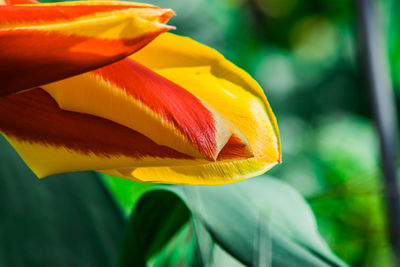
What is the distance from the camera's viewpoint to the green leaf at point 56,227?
0.20 m

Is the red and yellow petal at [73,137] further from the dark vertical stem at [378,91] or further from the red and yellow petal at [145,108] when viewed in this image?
the dark vertical stem at [378,91]

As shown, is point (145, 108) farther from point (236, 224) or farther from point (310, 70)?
point (310, 70)

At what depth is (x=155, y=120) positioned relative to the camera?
0.40 feet

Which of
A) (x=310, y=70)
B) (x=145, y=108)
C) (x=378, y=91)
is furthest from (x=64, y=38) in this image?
(x=310, y=70)

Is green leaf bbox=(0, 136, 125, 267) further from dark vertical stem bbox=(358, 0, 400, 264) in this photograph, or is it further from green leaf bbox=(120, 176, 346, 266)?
dark vertical stem bbox=(358, 0, 400, 264)

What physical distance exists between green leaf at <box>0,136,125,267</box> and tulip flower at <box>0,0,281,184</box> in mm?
71

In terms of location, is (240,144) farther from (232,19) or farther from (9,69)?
(232,19)

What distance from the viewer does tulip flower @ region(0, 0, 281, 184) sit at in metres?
0.12

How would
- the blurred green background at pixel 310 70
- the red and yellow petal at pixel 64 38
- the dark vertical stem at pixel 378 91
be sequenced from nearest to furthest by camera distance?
the red and yellow petal at pixel 64 38
the dark vertical stem at pixel 378 91
the blurred green background at pixel 310 70

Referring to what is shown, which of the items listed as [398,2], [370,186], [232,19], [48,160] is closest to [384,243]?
[370,186]

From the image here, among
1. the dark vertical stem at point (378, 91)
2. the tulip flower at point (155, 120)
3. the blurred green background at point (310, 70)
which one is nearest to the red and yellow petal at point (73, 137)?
the tulip flower at point (155, 120)

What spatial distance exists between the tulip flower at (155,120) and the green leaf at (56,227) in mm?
71

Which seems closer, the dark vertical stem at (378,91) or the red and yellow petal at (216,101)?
the red and yellow petal at (216,101)

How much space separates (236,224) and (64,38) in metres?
0.08
